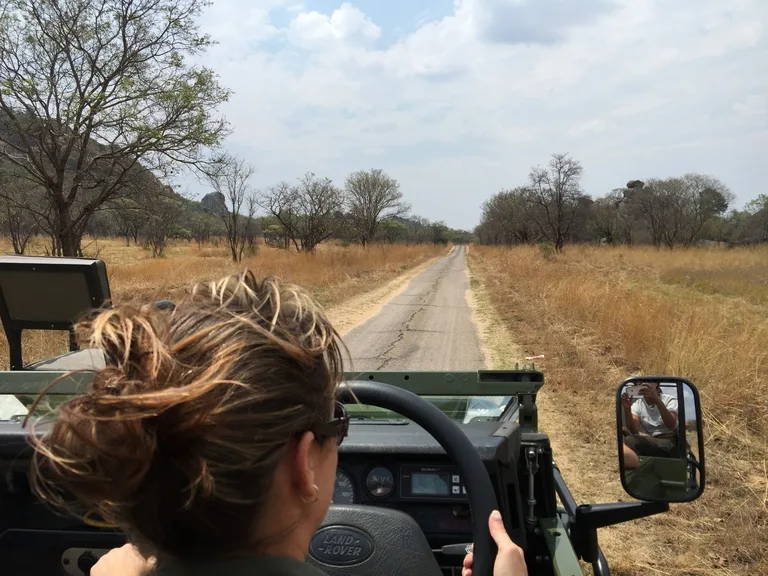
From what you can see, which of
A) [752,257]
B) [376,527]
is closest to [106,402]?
[376,527]

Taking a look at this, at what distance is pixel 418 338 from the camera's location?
10.5 meters

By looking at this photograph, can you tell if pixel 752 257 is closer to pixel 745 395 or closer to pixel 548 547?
pixel 745 395

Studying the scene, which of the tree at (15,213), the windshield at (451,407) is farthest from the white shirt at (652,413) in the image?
the tree at (15,213)

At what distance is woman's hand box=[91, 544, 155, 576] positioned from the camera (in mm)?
934

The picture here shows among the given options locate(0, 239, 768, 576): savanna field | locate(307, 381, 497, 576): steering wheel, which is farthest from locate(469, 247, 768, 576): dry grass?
locate(307, 381, 497, 576): steering wheel

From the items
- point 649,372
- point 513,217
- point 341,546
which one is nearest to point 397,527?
point 341,546

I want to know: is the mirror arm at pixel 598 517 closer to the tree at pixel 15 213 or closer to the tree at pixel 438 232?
the tree at pixel 15 213

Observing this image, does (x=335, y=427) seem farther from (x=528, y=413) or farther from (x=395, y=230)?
(x=395, y=230)

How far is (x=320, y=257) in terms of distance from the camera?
94.2ft

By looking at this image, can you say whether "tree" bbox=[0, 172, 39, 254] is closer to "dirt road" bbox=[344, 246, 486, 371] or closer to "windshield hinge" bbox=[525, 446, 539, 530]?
→ "dirt road" bbox=[344, 246, 486, 371]

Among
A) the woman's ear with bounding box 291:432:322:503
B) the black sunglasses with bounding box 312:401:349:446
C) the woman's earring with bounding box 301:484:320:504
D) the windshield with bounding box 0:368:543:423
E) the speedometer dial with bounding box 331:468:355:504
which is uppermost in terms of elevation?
the black sunglasses with bounding box 312:401:349:446

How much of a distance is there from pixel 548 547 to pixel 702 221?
59893 millimetres

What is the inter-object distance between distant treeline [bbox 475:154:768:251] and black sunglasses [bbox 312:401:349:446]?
4488 centimetres

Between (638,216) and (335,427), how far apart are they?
64.0 metres
